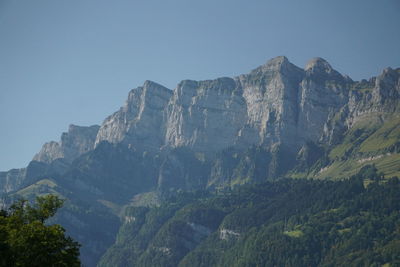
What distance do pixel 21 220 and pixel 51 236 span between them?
975cm

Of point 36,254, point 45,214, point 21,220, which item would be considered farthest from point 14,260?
point 45,214

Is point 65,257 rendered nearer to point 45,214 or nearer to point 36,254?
point 36,254

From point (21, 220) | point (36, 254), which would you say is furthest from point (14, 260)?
point (21, 220)

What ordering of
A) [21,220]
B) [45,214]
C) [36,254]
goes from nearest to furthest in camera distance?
[36,254], [21,220], [45,214]

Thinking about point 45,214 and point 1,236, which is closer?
point 1,236

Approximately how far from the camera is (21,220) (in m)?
101

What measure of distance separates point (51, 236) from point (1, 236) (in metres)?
7.23

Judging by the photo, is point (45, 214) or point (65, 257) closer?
point (65, 257)

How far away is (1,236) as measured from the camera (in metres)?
93.0

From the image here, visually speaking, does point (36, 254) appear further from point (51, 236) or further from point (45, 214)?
point (45, 214)

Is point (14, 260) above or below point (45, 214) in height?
below

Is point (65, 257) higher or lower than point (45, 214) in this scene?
lower

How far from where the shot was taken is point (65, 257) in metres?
96.4

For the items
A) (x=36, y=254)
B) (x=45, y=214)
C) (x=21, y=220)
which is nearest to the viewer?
(x=36, y=254)
